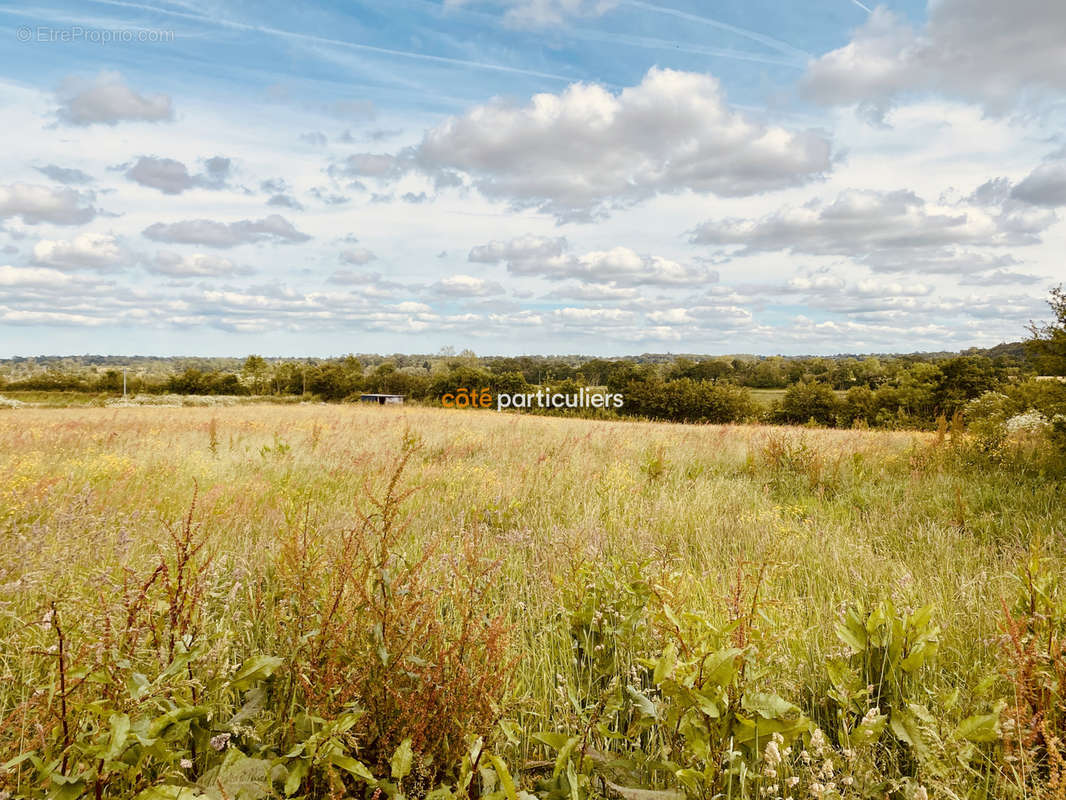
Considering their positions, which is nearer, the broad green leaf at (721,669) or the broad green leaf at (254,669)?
the broad green leaf at (721,669)

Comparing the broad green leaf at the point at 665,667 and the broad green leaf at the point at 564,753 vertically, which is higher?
the broad green leaf at the point at 665,667

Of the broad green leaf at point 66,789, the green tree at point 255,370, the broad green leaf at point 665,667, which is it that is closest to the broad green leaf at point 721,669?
the broad green leaf at point 665,667

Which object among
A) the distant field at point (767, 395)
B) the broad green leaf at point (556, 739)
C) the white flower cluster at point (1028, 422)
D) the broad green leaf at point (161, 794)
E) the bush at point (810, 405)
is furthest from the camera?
the distant field at point (767, 395)

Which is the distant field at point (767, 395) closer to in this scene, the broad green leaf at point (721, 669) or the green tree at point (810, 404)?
the green tree at point (810, 404)

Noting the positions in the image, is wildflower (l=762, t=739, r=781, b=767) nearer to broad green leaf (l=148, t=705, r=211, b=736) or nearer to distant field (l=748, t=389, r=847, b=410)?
broad green leaf (l=148, t=705, r=211, b=736)

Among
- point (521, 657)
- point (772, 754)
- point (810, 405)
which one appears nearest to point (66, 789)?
point (521, 657)

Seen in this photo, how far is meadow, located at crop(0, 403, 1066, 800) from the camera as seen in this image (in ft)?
6.25

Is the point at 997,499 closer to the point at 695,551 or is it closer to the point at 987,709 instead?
the point at 695,551

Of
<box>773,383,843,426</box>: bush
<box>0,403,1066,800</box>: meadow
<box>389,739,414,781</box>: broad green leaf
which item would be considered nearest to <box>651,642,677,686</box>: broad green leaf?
<box>0,403,1066,800</box>: meadow

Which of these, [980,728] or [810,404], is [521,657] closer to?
[980,728]

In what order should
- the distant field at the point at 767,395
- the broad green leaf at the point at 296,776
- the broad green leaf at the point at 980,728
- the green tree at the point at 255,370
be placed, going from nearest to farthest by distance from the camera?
the broad green leaf at the point at 296,776 < the broad green leaf at the point at 980,728 < the distant field at the point at 767,395 < the green tree at the point at 255,370

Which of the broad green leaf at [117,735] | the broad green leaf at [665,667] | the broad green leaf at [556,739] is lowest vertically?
the broad green leaf at [556,739]

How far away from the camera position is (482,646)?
2.33 m

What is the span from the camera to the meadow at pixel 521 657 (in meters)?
1.91
